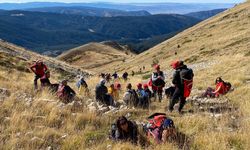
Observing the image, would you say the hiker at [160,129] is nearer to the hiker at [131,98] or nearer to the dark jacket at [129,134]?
the dark jacket at [129,134]

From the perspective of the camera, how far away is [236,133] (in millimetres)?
9984

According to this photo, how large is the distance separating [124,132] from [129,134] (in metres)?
0.13

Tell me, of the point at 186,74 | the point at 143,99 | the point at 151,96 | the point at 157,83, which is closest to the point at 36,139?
the point at 186,74

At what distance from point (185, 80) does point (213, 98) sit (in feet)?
17.1

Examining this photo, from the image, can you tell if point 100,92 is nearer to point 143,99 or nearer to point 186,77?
point 143,99

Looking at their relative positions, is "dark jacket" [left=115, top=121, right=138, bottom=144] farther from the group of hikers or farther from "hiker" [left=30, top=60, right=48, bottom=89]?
"hiker" [left=30, top=60, right=48, bottom=89]

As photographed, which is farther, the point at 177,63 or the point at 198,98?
the point at 198,98

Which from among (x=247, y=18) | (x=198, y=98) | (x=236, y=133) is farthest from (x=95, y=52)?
(x=236, y=133)

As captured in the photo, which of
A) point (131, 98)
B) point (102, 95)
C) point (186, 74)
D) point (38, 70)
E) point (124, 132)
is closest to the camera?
point (124, 132)

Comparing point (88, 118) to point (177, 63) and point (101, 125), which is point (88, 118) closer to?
point (101, 125)

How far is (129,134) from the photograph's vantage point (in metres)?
9.94

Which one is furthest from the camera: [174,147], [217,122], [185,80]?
[185,80]

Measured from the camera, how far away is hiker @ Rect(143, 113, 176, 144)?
9766 mm

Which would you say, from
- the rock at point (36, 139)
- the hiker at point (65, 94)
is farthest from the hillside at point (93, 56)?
the rock at point (36, 139)
